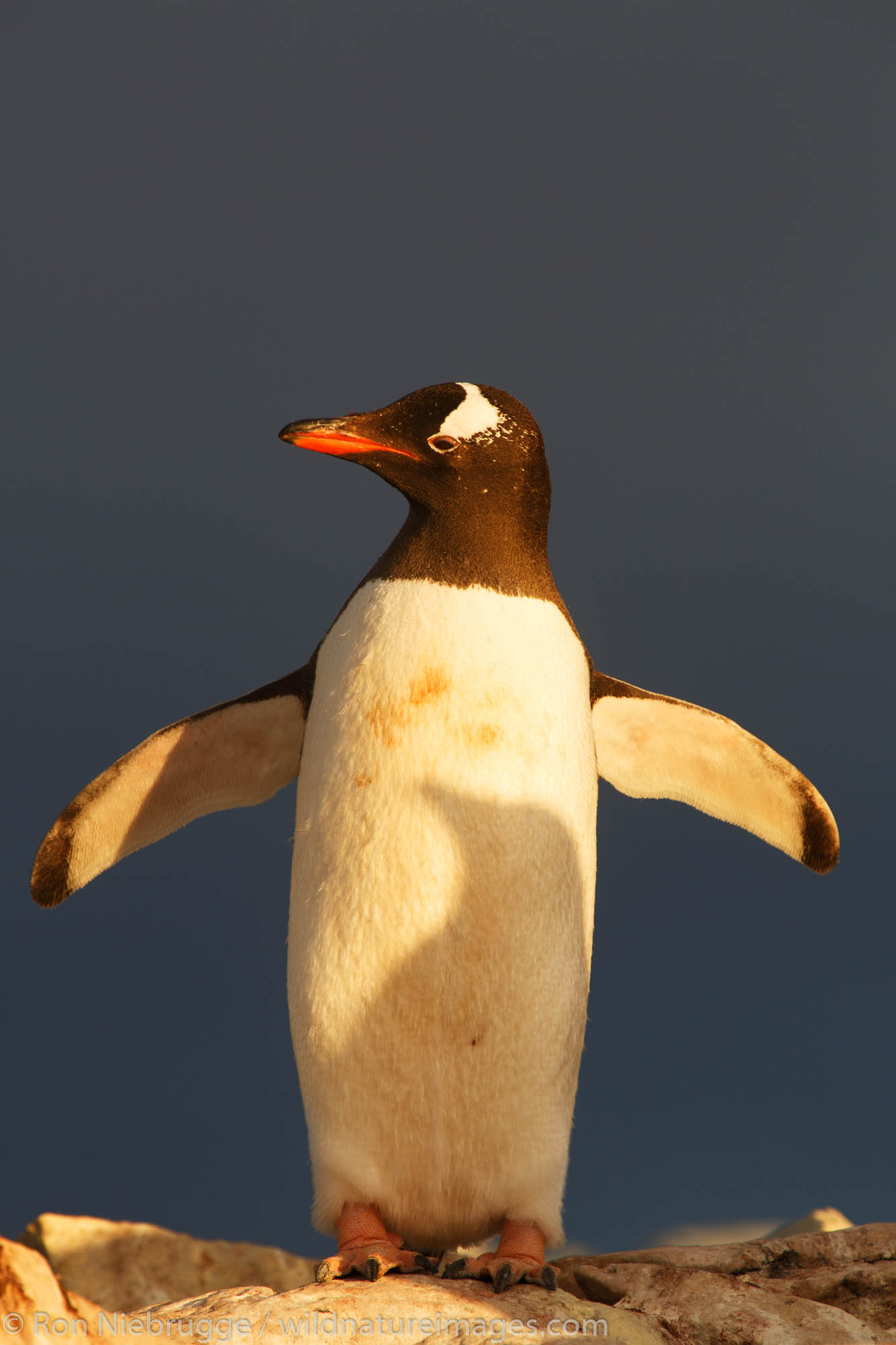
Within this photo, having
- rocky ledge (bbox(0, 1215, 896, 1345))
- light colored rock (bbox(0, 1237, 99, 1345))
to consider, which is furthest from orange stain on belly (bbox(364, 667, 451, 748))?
light colored rock (bbox(0, 1237, 99, 1345))

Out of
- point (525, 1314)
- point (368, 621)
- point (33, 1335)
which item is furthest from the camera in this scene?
point (368, 621)

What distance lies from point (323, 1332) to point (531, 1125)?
87cm

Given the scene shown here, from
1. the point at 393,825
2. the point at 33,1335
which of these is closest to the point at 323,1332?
the point at 33,1335

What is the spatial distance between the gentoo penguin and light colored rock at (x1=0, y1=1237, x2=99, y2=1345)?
114 centimetres

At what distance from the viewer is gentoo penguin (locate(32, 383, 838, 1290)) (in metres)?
3.07

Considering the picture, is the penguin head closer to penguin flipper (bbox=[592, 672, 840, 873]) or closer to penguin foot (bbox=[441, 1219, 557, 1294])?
penguin flipper (bbox=[592, 672, 840, 873])

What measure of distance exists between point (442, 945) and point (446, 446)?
1.52 metres

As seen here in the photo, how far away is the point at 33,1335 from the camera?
1703 mm

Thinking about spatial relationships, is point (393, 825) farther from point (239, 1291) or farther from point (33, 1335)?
point (33, 1335)

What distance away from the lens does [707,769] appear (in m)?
4.13

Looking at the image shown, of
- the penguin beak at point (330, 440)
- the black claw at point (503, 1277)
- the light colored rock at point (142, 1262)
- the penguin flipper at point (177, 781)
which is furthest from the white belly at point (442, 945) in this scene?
the light colored rock at point (142, 1262)

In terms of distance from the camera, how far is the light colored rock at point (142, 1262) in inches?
177

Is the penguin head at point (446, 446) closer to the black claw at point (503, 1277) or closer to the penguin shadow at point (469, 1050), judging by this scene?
the penguin shadow at point (469, 1050)

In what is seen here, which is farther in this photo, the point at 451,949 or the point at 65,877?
the point at 65,877
